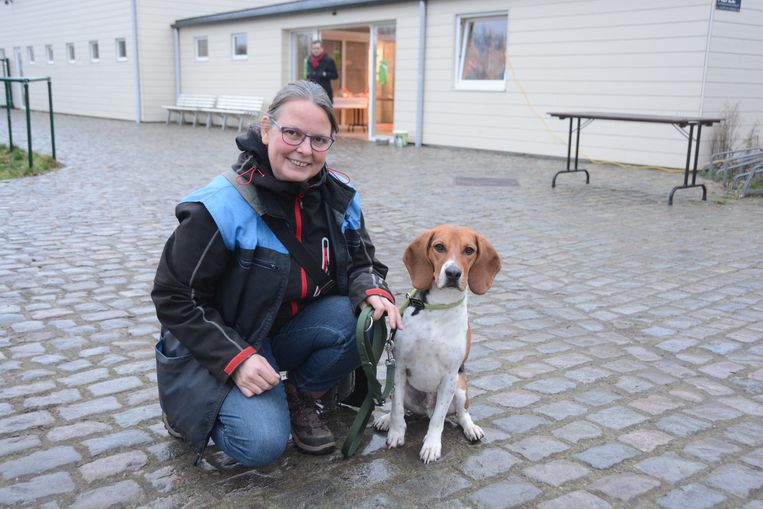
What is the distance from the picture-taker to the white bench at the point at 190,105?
22219 millimetres

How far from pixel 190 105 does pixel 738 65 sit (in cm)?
1611

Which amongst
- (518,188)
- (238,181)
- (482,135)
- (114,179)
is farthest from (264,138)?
(482,135)

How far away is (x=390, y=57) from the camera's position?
59.3ft

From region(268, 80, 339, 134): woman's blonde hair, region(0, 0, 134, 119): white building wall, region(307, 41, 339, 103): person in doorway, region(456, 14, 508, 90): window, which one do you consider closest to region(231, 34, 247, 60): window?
region(0, 0, 134, 119): white building wall

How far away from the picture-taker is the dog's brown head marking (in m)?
2.80

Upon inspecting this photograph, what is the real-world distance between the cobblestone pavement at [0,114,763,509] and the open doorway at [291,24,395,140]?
999 centimetres

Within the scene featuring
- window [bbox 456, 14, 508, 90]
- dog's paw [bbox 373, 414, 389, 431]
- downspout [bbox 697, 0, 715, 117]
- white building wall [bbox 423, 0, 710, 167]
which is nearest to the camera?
dog's paw [bbox 373, 414, 389, 431]

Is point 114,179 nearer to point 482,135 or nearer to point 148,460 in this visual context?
point 482,135

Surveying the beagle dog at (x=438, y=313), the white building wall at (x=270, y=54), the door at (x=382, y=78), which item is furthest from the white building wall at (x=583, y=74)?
the beagle dog at (x=438, y=313)

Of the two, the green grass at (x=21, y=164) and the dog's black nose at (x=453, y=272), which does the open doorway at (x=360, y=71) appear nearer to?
the green grass at (x=21, y=164)

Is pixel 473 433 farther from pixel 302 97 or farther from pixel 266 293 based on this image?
pixel 302 97

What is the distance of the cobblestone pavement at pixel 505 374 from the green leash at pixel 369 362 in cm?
10

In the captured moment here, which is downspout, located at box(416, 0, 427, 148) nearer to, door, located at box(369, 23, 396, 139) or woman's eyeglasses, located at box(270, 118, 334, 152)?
door, located at box(369, 23, 396, 139)

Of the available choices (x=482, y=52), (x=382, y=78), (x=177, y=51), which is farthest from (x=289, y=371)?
(x=177, y=51)
